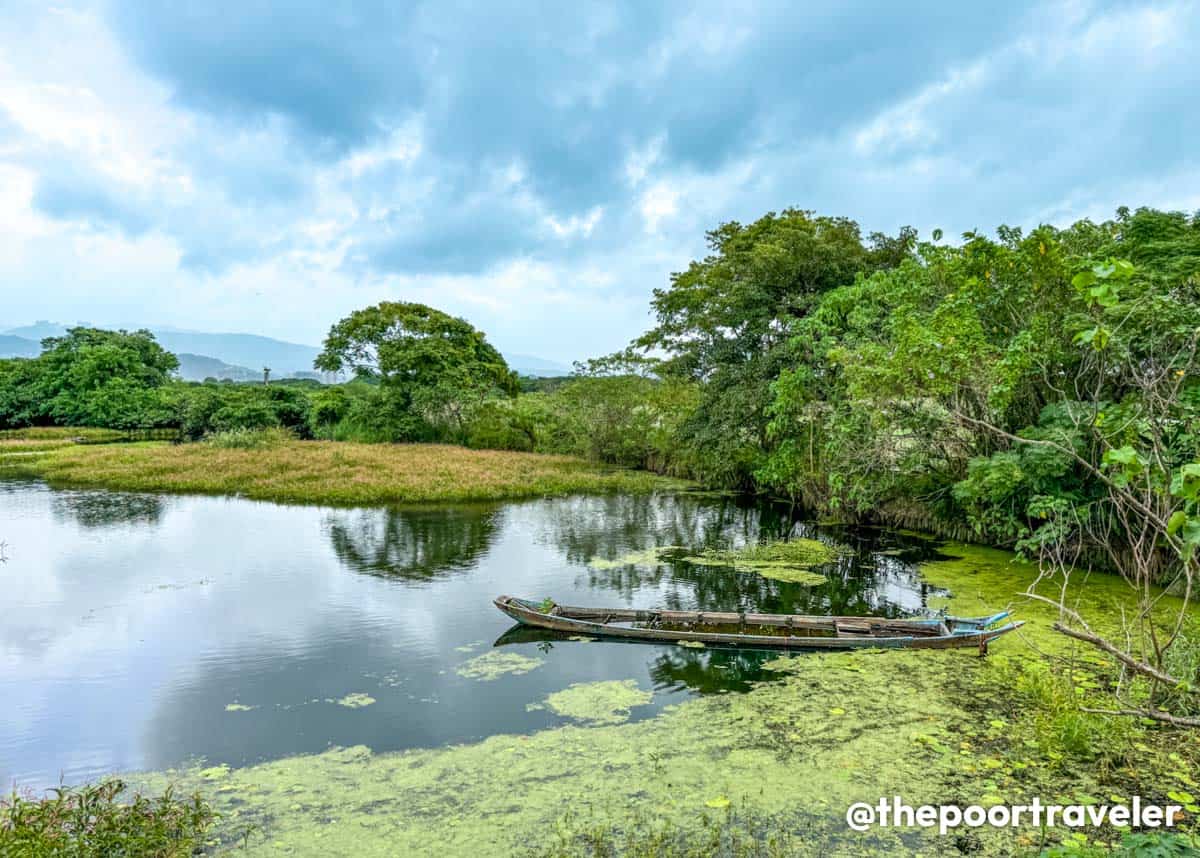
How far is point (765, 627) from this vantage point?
912 cm

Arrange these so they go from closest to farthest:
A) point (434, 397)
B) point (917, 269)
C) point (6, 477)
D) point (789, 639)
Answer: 1. point (789, 639)
2. point (917, 269)
3. point (6, 477)
4. point (434, 397)

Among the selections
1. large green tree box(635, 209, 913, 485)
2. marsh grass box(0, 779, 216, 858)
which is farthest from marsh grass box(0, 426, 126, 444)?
marsh grass box(0, 779, 216, 858)

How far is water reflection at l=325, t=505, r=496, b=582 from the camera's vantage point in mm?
13383

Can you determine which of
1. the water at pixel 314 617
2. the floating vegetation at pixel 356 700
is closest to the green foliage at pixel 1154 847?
the water at pixel 314 617

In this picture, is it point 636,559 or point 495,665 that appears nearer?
point 495,665

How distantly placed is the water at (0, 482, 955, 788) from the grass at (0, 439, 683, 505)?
2.55 m

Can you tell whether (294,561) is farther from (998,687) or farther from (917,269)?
(917,269)

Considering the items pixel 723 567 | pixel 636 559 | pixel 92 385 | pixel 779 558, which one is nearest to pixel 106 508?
pixel 636 559

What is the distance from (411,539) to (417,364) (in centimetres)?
1939

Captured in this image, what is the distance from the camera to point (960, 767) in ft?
18.6

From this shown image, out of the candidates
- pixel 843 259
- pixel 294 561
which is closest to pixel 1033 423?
pixel 843 259

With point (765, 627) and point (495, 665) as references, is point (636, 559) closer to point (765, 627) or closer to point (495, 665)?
point (765, 627)

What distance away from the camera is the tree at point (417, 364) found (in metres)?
33.6

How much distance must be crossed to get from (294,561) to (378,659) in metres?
5.82
